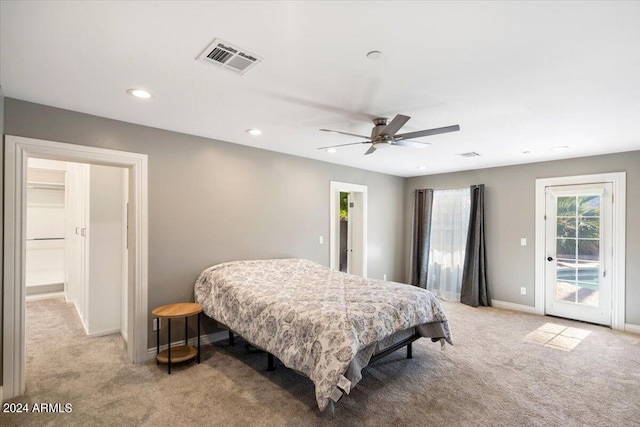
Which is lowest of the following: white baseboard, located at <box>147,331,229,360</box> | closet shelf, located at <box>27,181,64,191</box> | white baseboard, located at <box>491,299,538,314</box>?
white baseboard, located at <box>491,299,538,314</box>

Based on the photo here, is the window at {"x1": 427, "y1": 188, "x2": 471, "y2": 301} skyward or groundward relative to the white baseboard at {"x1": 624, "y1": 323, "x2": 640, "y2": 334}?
skyward

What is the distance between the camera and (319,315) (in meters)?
2.39

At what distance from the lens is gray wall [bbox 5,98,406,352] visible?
2.94 m

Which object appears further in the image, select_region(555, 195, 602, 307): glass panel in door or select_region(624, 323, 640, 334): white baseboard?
select_region(555, 195, 602, 307): glass panel in door

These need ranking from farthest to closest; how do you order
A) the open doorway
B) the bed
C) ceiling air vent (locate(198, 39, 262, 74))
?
the open doorway < the bed < ceiling air vent (locate(198, 39, 262, 74))

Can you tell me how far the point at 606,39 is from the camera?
171 cm

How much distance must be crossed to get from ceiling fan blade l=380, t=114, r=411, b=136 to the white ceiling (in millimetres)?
182

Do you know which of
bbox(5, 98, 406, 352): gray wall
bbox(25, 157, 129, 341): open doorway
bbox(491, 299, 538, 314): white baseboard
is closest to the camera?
bbox(5, 98, 406, 352): gray wall

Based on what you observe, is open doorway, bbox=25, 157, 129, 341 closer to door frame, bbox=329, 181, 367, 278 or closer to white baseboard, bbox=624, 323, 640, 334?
door frame, bbox=329, 181, 367, 278

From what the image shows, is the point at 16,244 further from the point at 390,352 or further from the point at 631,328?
the point at 631,328

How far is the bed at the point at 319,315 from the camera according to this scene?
86.2 inches

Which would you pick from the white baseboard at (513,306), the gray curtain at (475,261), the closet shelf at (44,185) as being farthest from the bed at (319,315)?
the closet shelf at (44,185)

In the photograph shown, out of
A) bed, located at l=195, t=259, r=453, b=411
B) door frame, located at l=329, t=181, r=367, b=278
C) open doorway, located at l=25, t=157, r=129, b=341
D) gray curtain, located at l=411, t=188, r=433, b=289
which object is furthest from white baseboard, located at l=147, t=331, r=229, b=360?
gray curtain, located at l=411, t=188, r=433, b=289

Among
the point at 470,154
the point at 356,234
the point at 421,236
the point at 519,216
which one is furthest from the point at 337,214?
the point at 519,216
